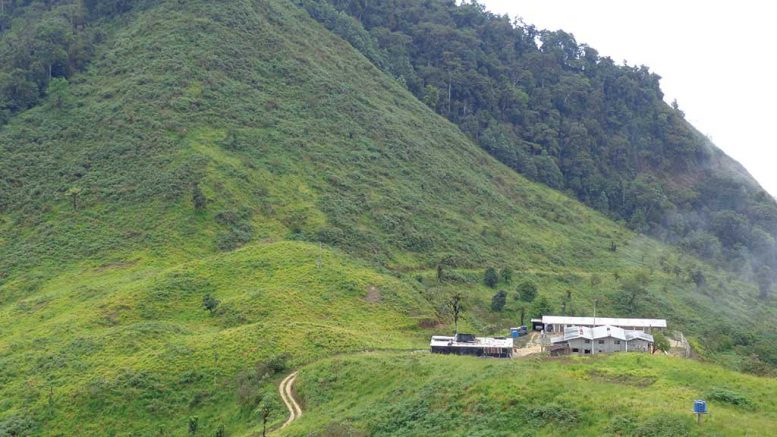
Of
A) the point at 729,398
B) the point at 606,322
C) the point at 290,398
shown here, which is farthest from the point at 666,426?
the point at 606,322

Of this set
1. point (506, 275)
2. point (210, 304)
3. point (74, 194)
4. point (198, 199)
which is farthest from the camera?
point (506, 275)

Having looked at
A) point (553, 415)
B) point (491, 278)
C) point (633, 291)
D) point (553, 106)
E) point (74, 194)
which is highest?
point (553, 106)

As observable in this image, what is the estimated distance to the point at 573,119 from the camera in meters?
148

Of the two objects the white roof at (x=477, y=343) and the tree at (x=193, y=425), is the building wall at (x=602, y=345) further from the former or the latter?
the tree at (x=193, y=425)

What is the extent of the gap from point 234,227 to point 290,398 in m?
34.7

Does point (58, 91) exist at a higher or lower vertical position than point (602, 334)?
higher

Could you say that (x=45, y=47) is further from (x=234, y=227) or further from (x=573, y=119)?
(x=573, y=119)

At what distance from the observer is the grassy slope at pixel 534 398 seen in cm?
3551

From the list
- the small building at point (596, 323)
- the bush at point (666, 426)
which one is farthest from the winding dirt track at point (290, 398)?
the small building at point (596, 323)

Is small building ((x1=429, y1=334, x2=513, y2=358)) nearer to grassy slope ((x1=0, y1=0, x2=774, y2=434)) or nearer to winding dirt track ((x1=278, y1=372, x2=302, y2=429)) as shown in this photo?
grassy slope ((x1=0, y1=0, x2=774, y2=434))

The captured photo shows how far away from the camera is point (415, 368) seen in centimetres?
4641

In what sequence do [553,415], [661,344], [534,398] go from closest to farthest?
[553,415] < [534,398] < [661,344]

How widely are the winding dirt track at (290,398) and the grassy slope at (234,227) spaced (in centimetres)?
243

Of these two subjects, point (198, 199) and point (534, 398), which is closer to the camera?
point (534, 398)
